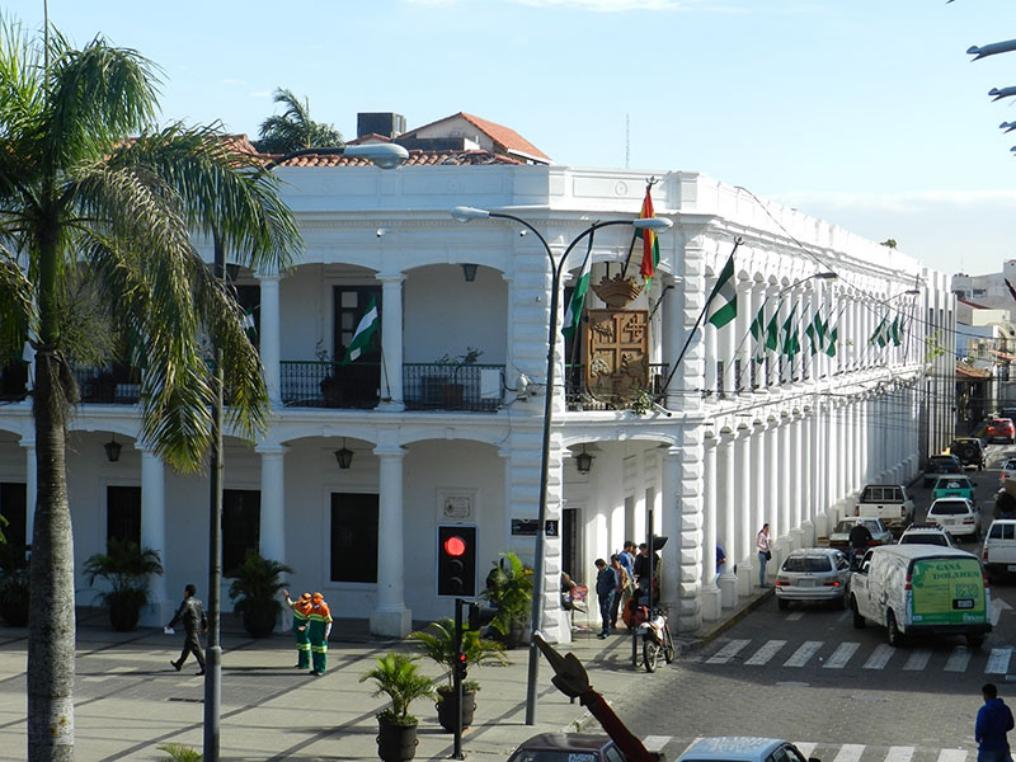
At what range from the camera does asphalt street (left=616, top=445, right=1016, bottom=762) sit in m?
25.3

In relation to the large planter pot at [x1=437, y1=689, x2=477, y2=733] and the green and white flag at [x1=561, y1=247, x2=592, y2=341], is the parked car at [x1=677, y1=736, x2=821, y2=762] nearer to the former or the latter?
the large planter pot at [x1=437, y1=689, x2=477, y2=733]

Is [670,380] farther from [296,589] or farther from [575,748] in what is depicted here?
[575,748]

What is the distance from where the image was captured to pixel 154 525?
3575 cm

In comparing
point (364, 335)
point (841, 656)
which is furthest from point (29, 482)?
point (841, 656)

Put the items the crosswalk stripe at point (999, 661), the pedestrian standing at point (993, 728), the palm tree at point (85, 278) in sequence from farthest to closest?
1. the crosswalk stripe at point (999, 661)
2. the pedestrian standing at point (993, 728)
3. the palm tree at point (85, 278)

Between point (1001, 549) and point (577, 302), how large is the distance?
16681 mm

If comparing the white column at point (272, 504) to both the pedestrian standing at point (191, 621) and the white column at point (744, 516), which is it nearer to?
the pedestrian standing at point (191, 621)

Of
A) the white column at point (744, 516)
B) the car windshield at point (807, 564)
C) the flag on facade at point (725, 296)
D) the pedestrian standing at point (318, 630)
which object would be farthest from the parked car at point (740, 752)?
the white column at point (744, 516)

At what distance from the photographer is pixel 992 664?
31734mm

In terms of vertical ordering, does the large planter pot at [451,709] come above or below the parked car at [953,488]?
below

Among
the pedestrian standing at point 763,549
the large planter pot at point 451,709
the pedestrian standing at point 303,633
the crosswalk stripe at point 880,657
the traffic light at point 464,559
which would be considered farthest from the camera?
the pedestrian standing at point 763,549

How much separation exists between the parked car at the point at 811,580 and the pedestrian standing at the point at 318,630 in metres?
13.3

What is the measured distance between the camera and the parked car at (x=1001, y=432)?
102 m

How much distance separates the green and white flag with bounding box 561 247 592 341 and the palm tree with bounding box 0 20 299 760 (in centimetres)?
1596
